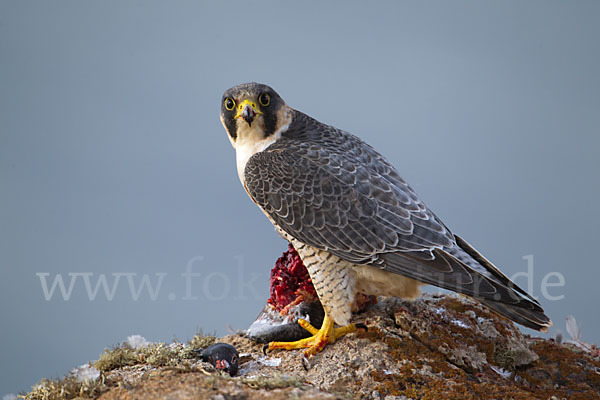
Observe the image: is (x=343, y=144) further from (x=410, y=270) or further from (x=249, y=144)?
(x=410, y=270)

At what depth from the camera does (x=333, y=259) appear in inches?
185

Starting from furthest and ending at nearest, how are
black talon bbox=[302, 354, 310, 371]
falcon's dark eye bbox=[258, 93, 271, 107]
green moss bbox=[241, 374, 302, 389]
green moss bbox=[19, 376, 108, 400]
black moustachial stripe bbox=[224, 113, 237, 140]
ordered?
black moustachial stripe bbox=[224, 113, 237, 140] < falcon's dark eye bbox=[258, 93, 271, 107] < black talon bbox=[302, 354, 310, 371] < green moss bbox=[19, 376, 108, 400] < green moss bbox=[241, 374, 302, 389]

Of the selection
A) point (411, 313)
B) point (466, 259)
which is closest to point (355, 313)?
point (411, 313)

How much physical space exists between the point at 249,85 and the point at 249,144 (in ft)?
1.70

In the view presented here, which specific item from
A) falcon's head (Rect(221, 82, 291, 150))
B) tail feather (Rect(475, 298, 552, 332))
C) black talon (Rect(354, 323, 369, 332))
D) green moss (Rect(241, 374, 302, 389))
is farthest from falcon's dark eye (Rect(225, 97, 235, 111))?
tail feather (Rect(475, 298, 552, 332))

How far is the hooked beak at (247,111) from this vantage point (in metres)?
4.90

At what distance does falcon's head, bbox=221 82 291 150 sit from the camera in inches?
195

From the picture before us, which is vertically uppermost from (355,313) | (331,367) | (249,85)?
(249,85)

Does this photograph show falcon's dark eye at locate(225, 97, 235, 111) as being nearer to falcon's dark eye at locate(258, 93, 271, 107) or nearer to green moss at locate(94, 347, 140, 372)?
falcon's dark eye at locate(258, 93, 271, 107)

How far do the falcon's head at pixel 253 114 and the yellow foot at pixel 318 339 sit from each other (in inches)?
66.3

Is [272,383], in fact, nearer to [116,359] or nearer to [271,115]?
[116,359]

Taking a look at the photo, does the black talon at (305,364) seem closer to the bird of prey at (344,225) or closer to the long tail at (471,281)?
the bird of prey at (344,225)

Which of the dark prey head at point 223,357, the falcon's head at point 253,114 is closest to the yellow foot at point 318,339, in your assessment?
the dark prey head at point 223,357

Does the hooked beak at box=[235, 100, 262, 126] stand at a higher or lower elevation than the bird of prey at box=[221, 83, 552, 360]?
higher
